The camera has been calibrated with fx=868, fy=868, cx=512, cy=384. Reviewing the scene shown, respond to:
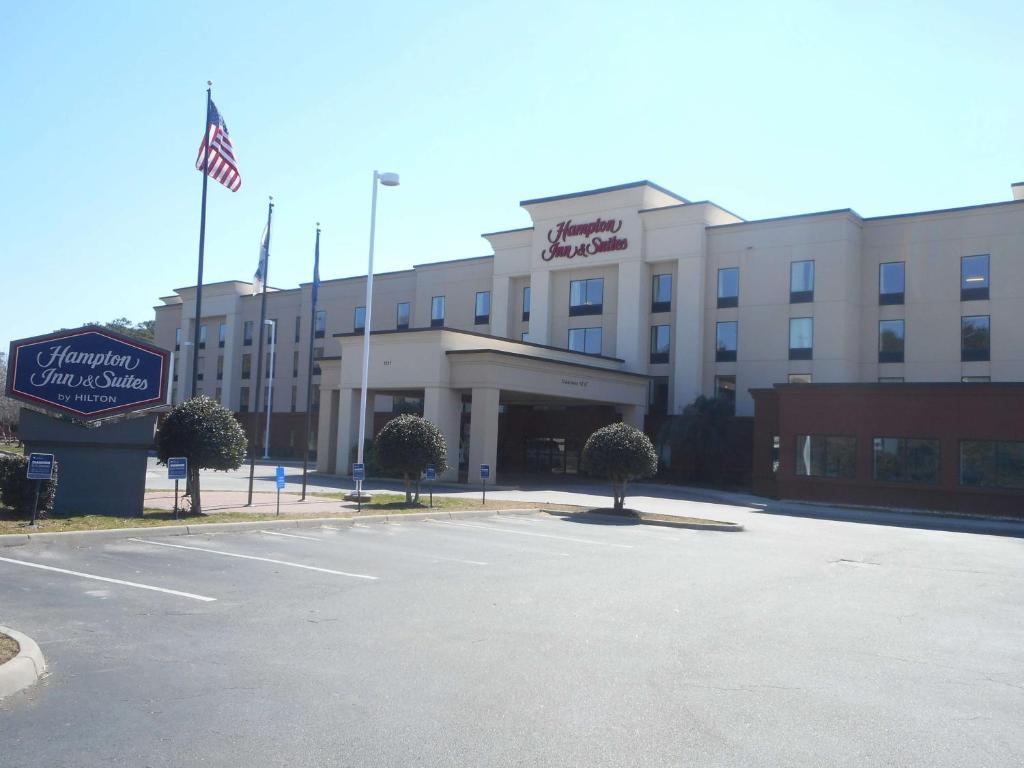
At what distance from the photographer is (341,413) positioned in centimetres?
4128

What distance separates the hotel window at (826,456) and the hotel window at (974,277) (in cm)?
1325

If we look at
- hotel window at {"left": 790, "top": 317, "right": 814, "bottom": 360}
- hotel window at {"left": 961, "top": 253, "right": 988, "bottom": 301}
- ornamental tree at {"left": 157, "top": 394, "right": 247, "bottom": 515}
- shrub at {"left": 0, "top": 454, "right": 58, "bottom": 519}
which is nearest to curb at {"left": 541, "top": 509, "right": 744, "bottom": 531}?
ornamental tree at {"left": 157, "top": 394, "right": 247, "bottom": 515}

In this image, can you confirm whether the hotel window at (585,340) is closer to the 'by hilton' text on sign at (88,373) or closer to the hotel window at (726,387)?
the hotel window at (726,387)

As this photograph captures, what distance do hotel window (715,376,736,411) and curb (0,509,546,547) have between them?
87.1 ft

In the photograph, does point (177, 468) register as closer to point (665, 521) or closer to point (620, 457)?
point (620, 457)

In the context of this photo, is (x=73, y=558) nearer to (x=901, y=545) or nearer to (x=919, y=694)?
(x=919, y=694)

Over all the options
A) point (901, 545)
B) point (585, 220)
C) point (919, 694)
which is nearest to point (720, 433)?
point (585, 220)

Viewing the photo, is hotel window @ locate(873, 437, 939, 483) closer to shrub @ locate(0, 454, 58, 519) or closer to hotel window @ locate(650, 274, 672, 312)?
hotel window @ locate(650, 274, 672, 312)

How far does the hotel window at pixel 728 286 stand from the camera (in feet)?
155

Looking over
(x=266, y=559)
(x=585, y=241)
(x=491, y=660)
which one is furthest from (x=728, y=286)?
(x=491, y=660)

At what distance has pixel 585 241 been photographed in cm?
5097

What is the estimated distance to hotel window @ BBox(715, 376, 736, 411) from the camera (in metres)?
46.7

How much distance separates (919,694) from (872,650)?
1.69m

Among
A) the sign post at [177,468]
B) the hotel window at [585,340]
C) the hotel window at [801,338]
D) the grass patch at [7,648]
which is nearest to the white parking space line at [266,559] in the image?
the sign post at [177,468]
